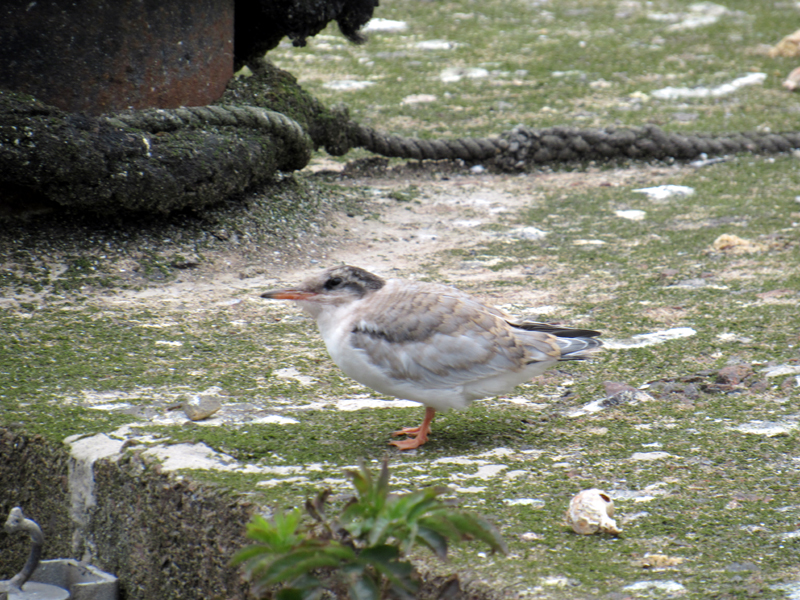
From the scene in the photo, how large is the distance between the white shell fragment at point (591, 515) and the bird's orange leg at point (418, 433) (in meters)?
0.61

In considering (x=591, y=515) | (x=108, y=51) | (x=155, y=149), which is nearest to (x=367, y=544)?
(x=591, y=515)

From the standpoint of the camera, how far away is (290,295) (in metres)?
2.79

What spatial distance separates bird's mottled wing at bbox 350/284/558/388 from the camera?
2.65 meters

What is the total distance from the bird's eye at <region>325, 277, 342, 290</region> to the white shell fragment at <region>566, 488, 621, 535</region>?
0.99m

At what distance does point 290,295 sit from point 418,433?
561 millimetres

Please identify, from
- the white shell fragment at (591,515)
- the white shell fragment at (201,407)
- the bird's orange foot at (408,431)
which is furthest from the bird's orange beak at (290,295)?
the white shell fragment at (591,515)

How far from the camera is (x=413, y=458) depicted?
8.64ft

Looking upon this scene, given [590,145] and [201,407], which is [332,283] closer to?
[201,407]

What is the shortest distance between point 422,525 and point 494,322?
113cm

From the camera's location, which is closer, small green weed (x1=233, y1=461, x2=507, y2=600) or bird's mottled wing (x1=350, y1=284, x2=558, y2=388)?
small green weed (x1=233, y1=461, x2=507, y2=600)

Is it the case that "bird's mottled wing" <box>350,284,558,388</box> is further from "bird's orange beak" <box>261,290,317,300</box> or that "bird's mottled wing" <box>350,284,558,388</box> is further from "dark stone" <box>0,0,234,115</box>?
"dark stone" <box>0,0,234,115</box>

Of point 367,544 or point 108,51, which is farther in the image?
point 108,51

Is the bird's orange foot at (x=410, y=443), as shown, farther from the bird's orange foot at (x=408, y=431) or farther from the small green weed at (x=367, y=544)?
the small green weed at (x=367, y=544)

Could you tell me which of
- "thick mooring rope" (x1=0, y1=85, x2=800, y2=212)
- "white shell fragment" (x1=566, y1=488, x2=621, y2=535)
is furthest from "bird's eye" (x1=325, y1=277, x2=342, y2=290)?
"thick mooring rope" (x1=0, y1=85, x2=800, y2=212)
